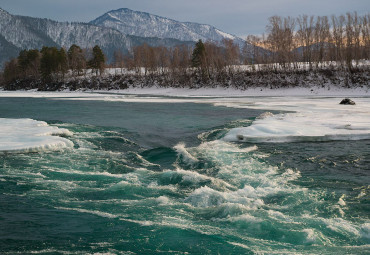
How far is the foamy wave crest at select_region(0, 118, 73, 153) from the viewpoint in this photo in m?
12.1

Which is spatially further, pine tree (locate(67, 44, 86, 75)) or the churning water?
pine tree (locate(67, 44, 86, 75))

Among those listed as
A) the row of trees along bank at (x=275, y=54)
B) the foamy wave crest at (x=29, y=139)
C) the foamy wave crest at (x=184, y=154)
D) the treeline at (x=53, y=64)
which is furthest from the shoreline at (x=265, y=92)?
the foamy wave crest at (x=184, y=154)

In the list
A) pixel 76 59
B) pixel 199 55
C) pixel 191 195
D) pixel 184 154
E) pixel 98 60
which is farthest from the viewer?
pixel 76 59

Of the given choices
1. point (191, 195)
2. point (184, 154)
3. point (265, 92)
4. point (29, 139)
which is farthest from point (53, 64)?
point (191, 195)

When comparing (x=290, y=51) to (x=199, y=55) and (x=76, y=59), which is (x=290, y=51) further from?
(x=76, y=59)

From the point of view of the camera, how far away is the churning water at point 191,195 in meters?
5.84

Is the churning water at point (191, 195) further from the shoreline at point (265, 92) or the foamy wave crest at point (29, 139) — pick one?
the shoreline at point (265, 92)

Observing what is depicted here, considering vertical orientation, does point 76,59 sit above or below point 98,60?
above

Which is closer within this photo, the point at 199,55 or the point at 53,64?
the point at 199,55

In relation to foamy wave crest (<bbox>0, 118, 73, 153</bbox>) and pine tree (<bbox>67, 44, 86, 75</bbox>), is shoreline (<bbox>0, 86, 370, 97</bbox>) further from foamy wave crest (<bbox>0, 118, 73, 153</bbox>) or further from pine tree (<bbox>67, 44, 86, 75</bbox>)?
foamy wave crest (<bbox>0, 118, 73, 153</bbox>)

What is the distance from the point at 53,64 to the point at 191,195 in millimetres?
107425

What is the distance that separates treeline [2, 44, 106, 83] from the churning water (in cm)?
9692

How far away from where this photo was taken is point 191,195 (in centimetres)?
795

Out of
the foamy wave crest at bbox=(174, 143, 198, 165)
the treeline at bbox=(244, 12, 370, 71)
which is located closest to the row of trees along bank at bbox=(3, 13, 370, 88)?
the treeline at bbox=(244, 12, 370, 71)
